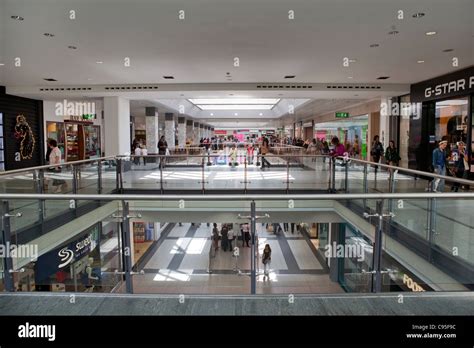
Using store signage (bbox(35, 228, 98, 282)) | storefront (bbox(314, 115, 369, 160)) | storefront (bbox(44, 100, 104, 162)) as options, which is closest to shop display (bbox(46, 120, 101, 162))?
storefront (bbox(44, 100, 104, 162))

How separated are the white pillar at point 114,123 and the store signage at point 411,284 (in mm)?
13396

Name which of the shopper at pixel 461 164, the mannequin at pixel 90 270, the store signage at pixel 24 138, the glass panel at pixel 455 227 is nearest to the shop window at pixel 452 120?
the shopper at pixel 461 164

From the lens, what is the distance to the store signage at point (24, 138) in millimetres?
14773

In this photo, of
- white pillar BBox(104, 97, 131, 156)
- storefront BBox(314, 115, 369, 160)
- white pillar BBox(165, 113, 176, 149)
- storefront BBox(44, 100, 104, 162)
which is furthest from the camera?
white pillar BBox(165, 113, 176, 149)

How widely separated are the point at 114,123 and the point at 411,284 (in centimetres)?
1375

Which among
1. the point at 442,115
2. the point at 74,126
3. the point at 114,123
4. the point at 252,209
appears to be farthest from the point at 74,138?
the point at 252,209

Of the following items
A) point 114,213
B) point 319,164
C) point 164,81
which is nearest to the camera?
point 114,213

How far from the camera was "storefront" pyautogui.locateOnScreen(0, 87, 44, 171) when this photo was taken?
46.0 ft

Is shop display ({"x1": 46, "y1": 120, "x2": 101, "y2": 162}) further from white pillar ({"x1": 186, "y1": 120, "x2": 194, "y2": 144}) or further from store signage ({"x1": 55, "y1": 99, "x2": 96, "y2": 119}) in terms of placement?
white pillar ({"x1": 186, "y1": 120, "x2": 194, "y2": 144})

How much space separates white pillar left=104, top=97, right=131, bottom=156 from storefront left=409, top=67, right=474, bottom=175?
446 inches
